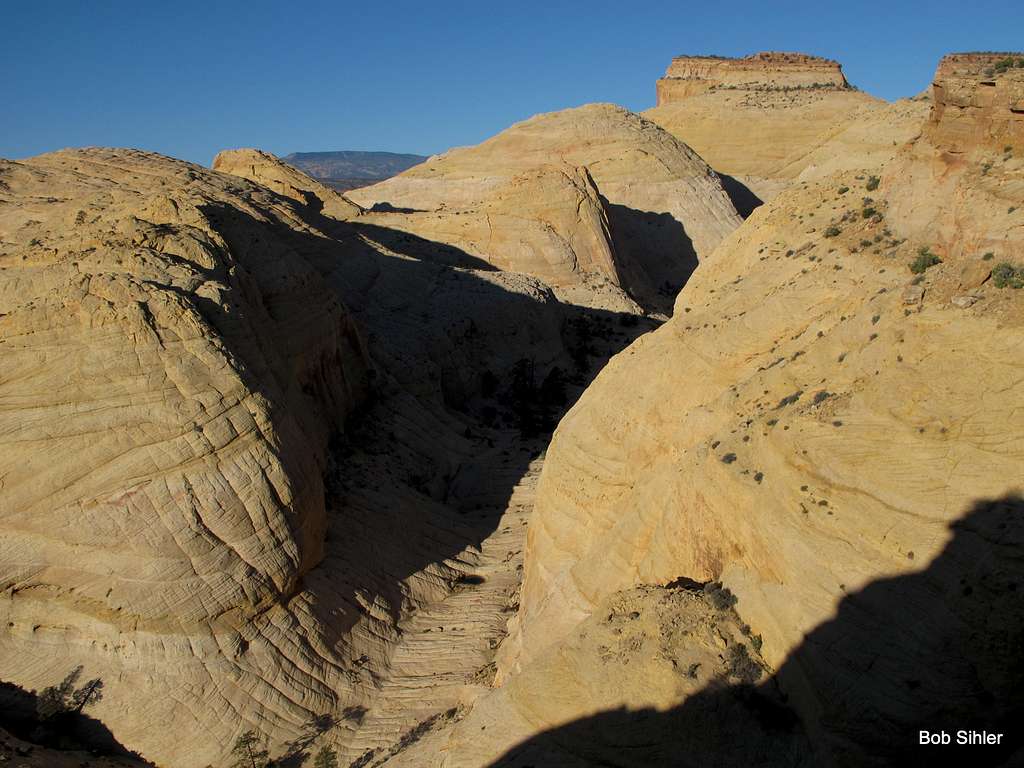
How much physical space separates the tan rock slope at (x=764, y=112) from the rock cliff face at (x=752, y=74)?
11 centimetres

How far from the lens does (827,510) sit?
22.8 feet

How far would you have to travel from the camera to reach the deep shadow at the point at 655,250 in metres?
42.0

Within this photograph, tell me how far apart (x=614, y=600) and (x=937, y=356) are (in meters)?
4.21

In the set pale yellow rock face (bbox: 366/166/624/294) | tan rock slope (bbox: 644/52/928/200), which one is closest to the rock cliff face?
tan rock slope (bbox: 644/52/928/200)

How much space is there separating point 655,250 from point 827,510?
1577 inches

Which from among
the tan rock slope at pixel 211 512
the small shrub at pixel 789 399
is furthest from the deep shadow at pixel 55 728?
the small shrub at pixel 789 399

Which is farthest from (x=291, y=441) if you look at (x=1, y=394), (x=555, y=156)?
(x=555, y=156)

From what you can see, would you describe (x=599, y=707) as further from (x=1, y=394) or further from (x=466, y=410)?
(x=466, y=410)

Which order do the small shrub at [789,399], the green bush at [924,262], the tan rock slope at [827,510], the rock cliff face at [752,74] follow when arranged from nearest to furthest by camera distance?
the tan rock slope at [827,510] → the small shrub at [789,399] → the green bush at [924,262] → the rock cliff face at [752,74]

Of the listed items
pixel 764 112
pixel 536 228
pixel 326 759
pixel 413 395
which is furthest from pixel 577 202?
pixel 764 112

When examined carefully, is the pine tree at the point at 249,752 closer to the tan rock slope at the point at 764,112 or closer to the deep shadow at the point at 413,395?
the deep shadow at the point at 413,395

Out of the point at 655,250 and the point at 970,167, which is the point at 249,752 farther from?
the point at 655,250

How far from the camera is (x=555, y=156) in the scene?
49.4m

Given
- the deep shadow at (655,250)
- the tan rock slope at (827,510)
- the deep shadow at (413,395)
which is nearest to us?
the tan rock slope at (827,510)
